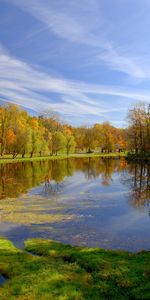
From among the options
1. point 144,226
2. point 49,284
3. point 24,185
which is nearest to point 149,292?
point 49,284

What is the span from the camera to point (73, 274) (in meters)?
12.0

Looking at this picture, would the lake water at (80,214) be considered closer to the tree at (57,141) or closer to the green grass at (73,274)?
the green grass at (73,274)

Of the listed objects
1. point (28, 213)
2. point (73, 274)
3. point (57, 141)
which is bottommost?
point (28, 213)

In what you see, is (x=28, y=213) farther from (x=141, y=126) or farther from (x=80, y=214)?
(x=141, y=126)

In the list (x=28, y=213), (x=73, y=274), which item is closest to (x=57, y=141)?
(x=28, y=213)

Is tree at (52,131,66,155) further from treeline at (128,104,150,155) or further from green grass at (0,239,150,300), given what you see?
green grass at (0,239,150,300)

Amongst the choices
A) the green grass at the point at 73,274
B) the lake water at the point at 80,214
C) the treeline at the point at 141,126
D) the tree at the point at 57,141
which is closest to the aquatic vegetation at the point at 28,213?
the lake water at the point at 80,214

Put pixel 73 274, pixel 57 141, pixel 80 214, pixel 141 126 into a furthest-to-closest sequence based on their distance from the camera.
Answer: pixel 57 141
pixel 141 126
pixel 80 214
pixel 73 274

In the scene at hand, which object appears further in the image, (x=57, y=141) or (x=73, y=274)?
(x=57, y=141)

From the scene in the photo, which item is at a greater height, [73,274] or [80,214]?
[73,274]

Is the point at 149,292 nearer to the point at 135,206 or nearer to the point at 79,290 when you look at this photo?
the point at 79,290

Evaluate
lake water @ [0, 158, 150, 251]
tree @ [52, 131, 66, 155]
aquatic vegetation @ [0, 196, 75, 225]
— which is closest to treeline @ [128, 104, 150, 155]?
tree @ [52, 131, 66, 155]

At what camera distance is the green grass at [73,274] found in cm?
1047

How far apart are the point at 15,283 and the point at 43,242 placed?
18.3 ft
